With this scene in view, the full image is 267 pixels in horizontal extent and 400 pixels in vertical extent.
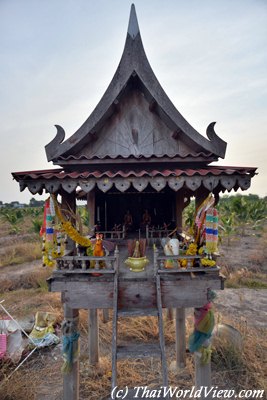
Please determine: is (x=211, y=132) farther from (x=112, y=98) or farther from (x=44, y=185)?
(x=44, y=185)

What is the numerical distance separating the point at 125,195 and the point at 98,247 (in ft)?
11.3

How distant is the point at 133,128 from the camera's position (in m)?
6.74

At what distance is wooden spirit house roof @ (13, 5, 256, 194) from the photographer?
610cm

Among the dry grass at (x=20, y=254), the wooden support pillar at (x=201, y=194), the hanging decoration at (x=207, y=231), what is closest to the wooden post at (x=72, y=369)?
the hanging decoration at (x=207, y=231)

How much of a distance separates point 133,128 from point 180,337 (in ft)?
21.1

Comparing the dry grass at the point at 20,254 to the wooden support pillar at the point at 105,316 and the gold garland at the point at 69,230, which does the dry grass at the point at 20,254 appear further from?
the gold garland at the point at 69,230

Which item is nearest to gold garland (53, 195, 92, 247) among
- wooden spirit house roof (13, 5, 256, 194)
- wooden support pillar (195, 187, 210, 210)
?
wooden spirit house roof (13, 5, 256, 194)

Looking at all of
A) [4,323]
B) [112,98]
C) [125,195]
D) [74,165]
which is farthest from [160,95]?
[4,323]

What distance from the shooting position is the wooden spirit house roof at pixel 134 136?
6098 millimetres

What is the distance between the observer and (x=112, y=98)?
20.8 feet

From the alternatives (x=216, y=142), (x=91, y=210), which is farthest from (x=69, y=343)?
(x=216, y=142)

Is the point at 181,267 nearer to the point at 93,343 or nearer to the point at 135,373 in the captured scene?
the point at 135,373

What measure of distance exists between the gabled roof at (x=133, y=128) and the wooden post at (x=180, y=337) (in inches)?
188

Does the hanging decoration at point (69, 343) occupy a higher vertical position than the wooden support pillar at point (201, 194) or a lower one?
lower
